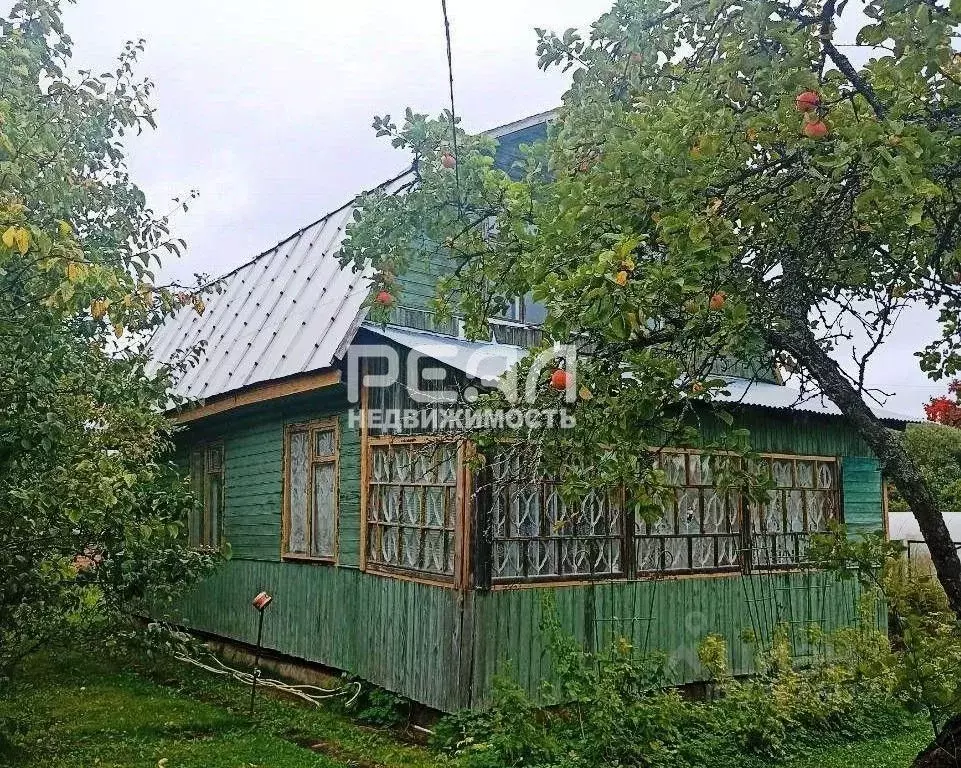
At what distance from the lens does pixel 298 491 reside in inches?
410

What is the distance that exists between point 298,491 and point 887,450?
7272 millimetres

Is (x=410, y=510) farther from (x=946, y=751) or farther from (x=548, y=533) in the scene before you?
(x=946, y=751)

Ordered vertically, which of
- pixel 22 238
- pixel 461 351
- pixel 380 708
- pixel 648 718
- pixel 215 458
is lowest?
pixel 380 708

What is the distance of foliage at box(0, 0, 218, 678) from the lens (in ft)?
14.7

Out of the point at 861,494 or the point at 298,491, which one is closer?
the point at 298,491

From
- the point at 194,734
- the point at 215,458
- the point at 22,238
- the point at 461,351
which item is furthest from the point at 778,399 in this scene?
the point at 22,238

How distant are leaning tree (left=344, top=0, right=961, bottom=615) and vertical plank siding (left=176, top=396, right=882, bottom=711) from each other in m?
2.95

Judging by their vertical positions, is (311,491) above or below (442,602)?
above

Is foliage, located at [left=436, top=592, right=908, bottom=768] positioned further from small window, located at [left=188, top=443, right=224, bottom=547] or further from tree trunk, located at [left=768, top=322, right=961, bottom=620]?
small window, located at [left=188, top=443, right=224, bottom=547]

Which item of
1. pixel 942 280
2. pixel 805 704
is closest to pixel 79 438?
pixel 942 280

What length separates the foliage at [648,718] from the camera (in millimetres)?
6281

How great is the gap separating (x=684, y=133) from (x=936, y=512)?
2165 millimetres

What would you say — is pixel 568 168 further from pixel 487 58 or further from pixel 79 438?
pixel 79 438

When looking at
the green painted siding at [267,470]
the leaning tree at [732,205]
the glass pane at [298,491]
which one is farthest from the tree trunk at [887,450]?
the glass pane at [298,491]
